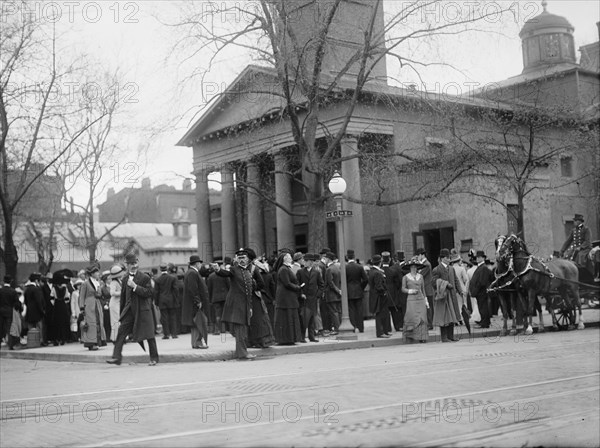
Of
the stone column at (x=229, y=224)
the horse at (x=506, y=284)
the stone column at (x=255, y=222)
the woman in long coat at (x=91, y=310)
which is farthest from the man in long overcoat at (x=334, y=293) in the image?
the stone column at (x=229, y=224)

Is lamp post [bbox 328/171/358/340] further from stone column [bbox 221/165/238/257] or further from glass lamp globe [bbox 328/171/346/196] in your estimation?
stone column [bbox 221/165/238/257]

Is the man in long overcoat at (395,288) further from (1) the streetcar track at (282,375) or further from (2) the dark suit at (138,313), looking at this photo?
(2) the dark suit at (138,313)

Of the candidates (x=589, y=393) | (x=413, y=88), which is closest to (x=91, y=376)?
(x=589, y=393)

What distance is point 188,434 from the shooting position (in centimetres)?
814

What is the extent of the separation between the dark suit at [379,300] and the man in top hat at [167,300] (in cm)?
635

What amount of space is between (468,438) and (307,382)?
4.92m

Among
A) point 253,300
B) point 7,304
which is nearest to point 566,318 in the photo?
point 253,300

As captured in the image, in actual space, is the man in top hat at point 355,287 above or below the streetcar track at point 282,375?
above

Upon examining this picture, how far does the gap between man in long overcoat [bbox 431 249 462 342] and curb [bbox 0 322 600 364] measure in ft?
3.18

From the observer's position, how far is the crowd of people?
55.6 feet

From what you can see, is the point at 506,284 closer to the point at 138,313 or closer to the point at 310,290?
the point at 310,290

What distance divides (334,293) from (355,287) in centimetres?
63

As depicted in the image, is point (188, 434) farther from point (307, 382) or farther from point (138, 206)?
point (138, 206)

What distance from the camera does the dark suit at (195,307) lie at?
762 inches
